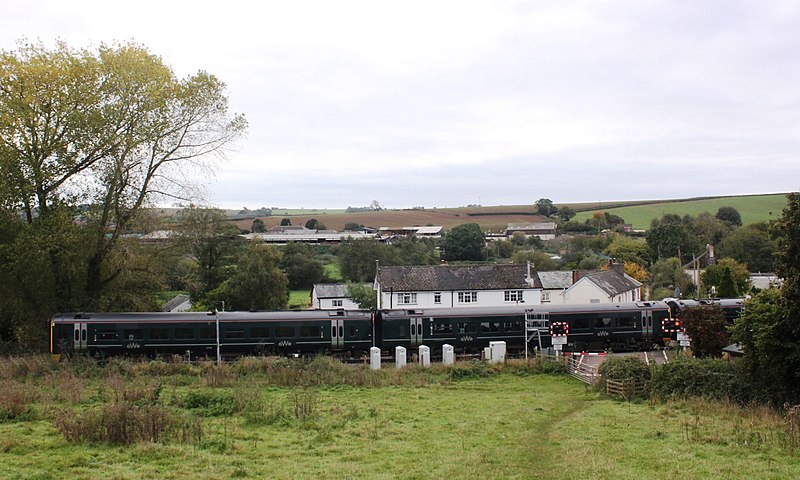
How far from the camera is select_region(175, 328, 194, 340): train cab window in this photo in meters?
31.3

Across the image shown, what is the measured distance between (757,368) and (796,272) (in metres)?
3.33

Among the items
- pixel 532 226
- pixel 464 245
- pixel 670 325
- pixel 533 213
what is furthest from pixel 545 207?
pixel 670 325

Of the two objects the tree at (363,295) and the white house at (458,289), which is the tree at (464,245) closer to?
the tree at (363,295)

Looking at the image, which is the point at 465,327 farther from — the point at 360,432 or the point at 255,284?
the point at 255,284

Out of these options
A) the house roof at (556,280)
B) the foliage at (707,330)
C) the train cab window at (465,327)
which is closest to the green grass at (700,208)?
the house roof at (556,280)

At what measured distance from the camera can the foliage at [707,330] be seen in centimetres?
2986

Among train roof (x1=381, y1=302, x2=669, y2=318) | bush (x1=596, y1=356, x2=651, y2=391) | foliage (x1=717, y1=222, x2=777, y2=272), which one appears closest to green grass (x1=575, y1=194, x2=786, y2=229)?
foliage (x1=717, y1=222, x2=777, y2=272)

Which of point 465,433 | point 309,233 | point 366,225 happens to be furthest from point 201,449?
point 366,225

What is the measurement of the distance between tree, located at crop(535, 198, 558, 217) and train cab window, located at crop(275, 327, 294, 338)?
128 metres

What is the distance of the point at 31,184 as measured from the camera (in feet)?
99.8

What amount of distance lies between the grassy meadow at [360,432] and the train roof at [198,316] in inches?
215

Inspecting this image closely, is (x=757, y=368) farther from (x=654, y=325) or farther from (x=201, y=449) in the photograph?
(x=201, y=449)

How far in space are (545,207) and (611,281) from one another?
106m

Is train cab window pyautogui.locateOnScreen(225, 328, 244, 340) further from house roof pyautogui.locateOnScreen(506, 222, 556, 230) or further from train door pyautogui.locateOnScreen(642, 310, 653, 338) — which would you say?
house roof pyautogui.locateOnScreen(506, 222, 556, 230)
